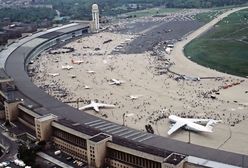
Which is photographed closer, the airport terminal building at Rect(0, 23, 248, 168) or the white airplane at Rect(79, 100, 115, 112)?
the airport terminal building at Rect(0, 23, 248, 168)

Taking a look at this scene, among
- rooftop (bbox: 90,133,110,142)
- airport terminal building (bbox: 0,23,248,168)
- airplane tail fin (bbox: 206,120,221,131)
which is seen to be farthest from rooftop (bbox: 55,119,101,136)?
airplane tail fin (bbox: 206,120,221,131)

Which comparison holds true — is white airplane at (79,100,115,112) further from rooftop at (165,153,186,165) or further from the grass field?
the grass field

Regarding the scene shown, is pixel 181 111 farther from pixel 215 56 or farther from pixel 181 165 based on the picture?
pixel 215 56

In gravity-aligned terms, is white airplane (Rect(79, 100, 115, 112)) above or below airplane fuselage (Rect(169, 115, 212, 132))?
below

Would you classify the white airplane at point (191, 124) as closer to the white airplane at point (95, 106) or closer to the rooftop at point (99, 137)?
the rooftop at point (99, 137)

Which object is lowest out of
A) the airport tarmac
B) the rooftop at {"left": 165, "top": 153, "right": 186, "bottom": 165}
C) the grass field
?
the airport tarmac

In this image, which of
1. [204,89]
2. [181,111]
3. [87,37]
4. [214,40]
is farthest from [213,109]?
[87,37]

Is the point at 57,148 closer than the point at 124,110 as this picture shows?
Yes
